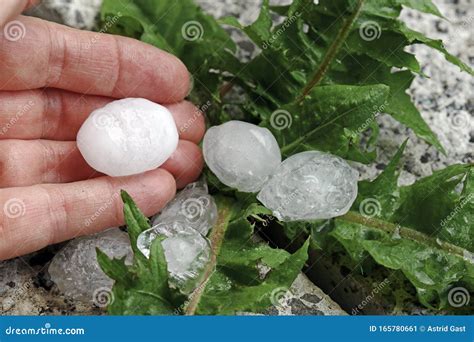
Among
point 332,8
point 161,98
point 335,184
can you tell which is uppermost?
point 332,8

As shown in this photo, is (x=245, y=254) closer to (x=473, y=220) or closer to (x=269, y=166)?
(x=269, y=166)

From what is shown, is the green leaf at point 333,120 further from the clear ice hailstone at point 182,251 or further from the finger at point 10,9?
the finger at point 10,9

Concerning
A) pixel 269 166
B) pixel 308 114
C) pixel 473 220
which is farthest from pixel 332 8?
pixel 473 220

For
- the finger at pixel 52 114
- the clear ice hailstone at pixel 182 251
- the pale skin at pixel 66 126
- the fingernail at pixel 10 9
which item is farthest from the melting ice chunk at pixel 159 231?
the fingernail at pixel 10 9

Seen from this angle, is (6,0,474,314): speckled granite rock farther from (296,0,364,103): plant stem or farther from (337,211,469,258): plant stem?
(296,0,364,103): plant stem

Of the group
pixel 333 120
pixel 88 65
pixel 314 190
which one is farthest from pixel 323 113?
pixel 88 65

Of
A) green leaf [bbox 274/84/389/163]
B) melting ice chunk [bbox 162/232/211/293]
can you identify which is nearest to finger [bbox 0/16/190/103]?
green leaf [bbox 274/84/389/163]
